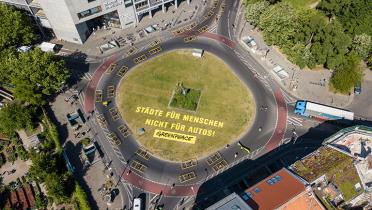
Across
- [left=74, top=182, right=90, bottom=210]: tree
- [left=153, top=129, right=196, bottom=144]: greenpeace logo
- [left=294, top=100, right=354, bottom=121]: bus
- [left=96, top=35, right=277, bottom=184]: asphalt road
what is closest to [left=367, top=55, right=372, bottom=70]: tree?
[left=294, top=100, right=354, bottom=121]: bus

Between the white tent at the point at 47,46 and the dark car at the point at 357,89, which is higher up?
the white tent at the point at 47,46

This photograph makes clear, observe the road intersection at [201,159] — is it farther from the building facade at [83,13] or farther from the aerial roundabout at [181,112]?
the building facade at [83,13]

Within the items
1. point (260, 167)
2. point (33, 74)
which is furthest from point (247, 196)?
point (33, 74)

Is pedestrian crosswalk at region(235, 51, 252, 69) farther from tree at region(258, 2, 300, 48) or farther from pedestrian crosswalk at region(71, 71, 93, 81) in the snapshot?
pedestrian crosswalk at region(71, 71, 93, 81)

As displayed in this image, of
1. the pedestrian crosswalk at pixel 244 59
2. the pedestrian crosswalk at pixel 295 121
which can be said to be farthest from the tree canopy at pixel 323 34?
the pedestrian crosswalk at pixel 295 121

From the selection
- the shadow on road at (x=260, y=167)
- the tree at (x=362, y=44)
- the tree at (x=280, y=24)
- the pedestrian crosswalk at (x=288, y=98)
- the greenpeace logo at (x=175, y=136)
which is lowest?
the shadow on road at (x=260, y=167)

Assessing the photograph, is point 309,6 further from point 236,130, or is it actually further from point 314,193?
point 314,193

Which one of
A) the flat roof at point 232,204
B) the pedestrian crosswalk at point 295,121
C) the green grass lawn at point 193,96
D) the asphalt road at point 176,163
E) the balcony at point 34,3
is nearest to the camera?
the flat roof at point 232,204
